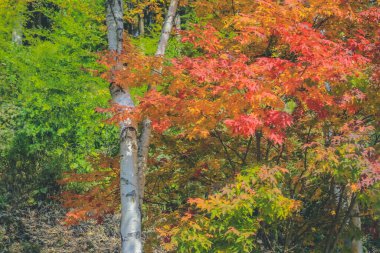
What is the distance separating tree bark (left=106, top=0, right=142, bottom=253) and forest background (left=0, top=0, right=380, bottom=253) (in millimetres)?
159

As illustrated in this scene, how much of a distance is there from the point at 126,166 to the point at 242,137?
5.98 feet

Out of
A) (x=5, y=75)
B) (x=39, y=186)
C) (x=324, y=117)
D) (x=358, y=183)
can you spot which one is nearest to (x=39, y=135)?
(x=39, y=186)

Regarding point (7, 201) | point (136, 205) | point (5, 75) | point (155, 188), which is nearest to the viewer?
point (136, 205)

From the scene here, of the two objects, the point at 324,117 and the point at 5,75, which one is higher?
the point at 5,75

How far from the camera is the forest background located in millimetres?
4605

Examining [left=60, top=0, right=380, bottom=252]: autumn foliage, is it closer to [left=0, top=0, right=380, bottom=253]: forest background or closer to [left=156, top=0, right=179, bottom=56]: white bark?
[left=0, top=0, right=380, bottom=253]: forest background

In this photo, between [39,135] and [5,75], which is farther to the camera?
[5,75]

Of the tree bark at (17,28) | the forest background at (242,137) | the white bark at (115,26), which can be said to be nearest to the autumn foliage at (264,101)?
the forest background at (242,137)

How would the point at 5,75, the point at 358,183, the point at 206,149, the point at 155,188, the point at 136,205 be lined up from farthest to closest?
the point at 5,75, the point at 155,188, the point at 206,149, the point at 136,205, the point at 358,183

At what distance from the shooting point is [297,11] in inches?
195

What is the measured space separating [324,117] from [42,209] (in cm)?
642

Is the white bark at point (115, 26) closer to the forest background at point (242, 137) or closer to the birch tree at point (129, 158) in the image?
the birch tree at point (129, 158)

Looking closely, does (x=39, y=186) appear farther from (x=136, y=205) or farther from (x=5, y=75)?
(x=136, y=205)

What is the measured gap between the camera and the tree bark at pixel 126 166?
483 centimetres
